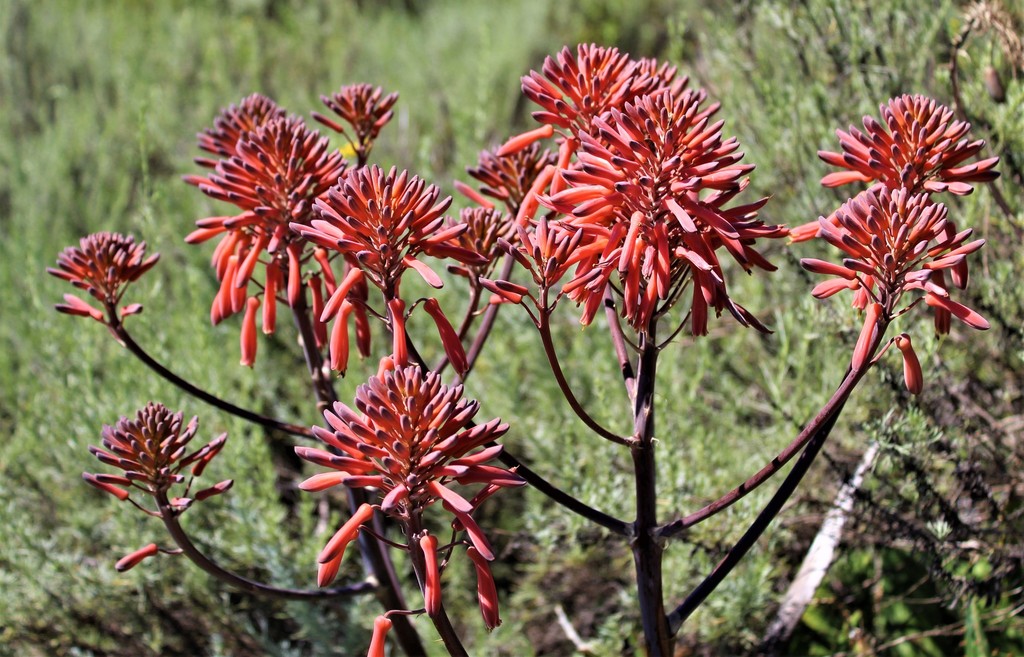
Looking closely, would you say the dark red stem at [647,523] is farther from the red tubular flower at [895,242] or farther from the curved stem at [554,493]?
the red tubular flower at [895,242]

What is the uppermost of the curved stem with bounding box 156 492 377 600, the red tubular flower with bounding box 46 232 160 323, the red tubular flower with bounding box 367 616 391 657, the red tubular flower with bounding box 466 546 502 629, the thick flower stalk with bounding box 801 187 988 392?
the red tubular flower with bounding box 46 232 160 323

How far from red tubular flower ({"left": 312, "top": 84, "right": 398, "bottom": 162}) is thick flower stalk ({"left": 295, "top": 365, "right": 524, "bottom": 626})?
812 mm

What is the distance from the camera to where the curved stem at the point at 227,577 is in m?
1.69

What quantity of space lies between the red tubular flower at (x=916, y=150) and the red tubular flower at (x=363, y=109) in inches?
36.6

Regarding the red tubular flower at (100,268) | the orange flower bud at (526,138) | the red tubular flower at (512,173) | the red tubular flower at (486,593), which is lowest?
the red tubular flower at (486,593)

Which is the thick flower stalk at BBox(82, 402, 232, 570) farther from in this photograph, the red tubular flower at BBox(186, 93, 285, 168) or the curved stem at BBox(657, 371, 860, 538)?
the curved stem at BBox(657, 371, 860, 538)

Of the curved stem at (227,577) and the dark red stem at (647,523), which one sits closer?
the dark red stem at (647,523)

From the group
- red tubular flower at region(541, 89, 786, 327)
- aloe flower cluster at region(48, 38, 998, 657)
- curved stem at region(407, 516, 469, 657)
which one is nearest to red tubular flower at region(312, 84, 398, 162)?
aloe flower cluster at region(48, 38, 998, 657)

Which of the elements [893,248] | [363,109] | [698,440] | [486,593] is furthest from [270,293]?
[698,440]

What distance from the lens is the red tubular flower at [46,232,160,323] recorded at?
5.95 feet

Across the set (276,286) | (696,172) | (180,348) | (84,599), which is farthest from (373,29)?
(696,172)

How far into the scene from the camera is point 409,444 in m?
1.27

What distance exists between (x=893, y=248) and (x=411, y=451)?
723 mm

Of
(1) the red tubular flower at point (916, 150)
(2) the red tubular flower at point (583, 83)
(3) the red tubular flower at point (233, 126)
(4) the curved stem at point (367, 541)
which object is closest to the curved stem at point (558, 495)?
(4) the curved stem at point (367, 541)
